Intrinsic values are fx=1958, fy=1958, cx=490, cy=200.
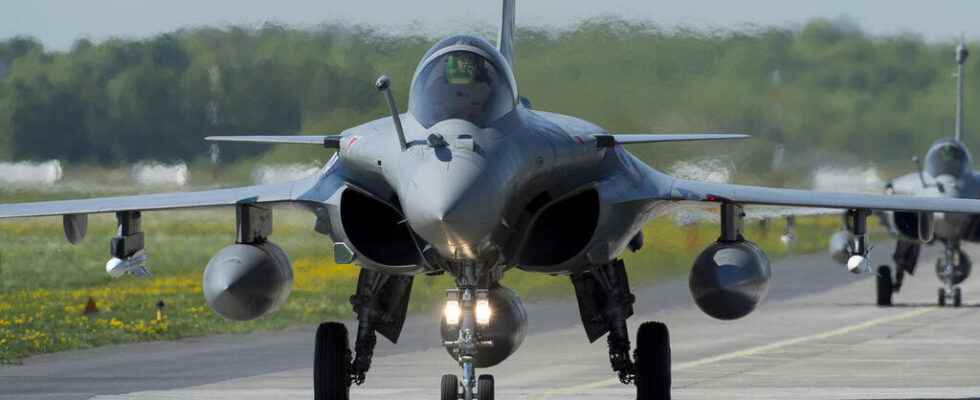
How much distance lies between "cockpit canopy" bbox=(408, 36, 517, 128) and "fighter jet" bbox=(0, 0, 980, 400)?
0.03 feet

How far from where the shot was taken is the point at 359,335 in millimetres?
14086

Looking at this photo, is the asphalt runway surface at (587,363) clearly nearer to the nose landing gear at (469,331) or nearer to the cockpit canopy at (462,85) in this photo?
the nose landing gear at (469,331)

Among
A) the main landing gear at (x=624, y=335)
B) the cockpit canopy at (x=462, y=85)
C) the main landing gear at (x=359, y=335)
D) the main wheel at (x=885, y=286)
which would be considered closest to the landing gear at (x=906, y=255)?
the main wheel at (x=885, y=286)

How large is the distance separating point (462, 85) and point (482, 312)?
1.40m

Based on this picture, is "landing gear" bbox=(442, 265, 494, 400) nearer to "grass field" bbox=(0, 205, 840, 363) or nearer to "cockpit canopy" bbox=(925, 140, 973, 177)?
"grass field" bbox=(0, 205, 840, 363)

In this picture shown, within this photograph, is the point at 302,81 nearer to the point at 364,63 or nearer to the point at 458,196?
the point at 364,63

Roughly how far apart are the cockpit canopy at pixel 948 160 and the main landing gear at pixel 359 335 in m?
16.3

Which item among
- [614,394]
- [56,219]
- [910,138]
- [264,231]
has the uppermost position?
[910,138]

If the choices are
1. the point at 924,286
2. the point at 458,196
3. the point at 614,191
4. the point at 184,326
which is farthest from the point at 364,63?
the point at 924,286

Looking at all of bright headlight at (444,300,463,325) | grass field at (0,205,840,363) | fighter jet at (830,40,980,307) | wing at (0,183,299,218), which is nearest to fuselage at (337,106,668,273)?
bright headlight at (444,300,463,325)

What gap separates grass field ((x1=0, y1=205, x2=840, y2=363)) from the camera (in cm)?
2294

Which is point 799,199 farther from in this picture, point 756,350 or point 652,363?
point 756,350

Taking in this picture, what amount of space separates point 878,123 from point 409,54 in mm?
11812

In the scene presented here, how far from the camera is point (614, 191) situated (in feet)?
42.5
